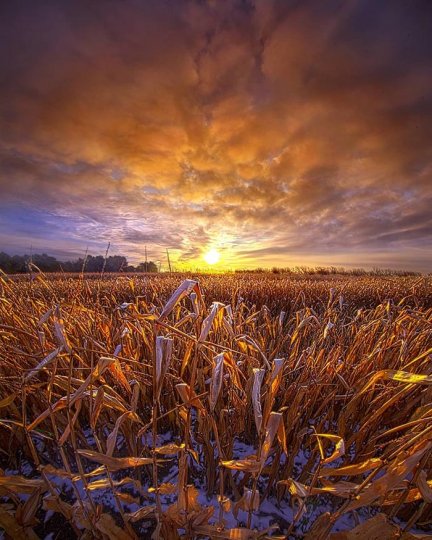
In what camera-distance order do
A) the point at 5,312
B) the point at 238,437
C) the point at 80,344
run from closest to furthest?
the point at 238,437 → the point at 80,344 → the point at 5,312

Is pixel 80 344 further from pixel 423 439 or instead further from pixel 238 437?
pixel 423 439

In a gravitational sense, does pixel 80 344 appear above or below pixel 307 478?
above

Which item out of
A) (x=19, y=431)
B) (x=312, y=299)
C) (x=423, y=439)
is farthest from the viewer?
(x=312, y=299)

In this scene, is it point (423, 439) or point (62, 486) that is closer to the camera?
point (423, 439)

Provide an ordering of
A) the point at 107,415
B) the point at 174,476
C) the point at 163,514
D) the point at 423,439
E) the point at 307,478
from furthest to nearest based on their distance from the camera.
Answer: the point at 107,415 → the point at 174,476 → the point at 307,478 → the point at 163,514 → the point at 423,439

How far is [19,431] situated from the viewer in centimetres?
159

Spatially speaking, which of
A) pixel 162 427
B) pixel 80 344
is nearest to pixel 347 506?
pixel 162 427

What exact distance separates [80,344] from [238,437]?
50.0 inches

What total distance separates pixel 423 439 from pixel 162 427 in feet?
4.50

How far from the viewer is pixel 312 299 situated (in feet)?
18.3

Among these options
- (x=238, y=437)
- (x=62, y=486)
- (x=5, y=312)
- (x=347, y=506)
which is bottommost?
(x=62, y=486)

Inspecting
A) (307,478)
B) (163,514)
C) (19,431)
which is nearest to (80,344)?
(19,431)

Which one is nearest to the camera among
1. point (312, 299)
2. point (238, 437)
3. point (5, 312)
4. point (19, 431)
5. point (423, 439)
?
point (423, 439)

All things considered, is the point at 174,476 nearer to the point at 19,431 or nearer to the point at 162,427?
the point at 162,427
